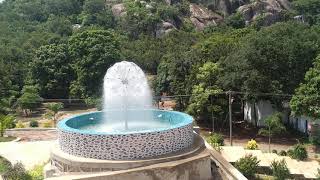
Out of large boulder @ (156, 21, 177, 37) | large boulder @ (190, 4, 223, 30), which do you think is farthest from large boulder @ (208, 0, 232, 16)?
large boulder @ (156, 21, 177, 37)

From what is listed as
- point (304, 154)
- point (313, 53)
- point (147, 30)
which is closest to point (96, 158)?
point (304, 154)

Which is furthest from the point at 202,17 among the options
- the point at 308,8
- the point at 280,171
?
the point at 280,171

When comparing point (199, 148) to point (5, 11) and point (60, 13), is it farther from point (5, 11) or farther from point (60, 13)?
point (5, 11)

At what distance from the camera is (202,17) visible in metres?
72.1

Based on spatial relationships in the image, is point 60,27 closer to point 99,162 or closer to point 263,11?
point 263,11

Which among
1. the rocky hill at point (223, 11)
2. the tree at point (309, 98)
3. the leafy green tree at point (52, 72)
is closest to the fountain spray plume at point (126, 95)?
the tree at point (309, 98)

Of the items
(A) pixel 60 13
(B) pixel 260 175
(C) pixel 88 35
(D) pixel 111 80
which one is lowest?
(B) pixel 260 175

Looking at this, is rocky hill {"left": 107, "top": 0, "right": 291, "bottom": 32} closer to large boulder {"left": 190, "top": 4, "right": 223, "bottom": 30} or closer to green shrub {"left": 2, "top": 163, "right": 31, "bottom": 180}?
large boulder {"left": 190, "top": 4, "right": 223, "bottom": 30}

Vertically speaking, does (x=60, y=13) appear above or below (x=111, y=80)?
above

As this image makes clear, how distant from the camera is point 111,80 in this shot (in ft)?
60.0

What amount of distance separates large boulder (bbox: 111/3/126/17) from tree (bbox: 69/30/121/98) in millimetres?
29945

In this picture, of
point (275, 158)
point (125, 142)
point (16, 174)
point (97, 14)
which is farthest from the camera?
point (97, 14)

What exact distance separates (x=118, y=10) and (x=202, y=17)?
13779mm

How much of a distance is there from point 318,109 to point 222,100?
6.63m
